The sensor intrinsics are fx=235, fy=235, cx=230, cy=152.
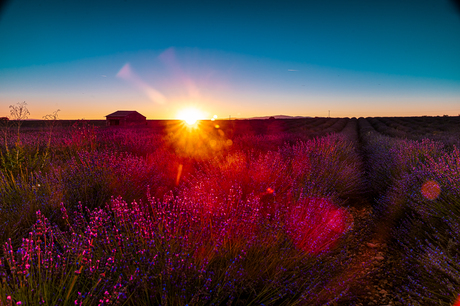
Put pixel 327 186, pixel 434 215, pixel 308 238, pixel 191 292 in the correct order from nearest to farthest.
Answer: pixel 191 292, pixel 308 238, pixel 434 215, pixel 327 186

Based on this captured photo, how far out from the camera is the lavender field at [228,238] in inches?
68.2

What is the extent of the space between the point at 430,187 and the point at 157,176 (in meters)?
4.44

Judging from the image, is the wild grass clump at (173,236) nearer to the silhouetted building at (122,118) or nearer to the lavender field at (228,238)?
the lavender field at (228,238)

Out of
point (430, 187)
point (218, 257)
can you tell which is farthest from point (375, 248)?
point (218, 257)

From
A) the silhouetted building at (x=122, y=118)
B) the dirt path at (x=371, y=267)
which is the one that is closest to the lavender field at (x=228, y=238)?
the dirt path at (x=371, y=267)

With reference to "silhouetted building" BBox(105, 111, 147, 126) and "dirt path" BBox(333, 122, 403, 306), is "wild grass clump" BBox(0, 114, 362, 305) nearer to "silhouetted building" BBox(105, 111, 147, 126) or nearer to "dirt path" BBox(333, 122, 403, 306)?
"dirt path" BBox(333, 122, 403, 306)

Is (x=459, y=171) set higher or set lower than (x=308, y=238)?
higher

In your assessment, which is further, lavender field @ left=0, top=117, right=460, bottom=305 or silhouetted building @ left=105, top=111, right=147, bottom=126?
silhouetted building @ left=105, top=111, right=147, bottom=126

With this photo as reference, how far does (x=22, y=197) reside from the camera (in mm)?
3295

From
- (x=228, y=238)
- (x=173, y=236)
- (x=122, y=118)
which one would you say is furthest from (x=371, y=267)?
(x=122, y=118)

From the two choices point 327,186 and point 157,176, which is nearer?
point 157,176

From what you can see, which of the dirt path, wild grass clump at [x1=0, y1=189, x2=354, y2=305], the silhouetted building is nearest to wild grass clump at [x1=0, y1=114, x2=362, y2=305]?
wild grass clump at [x1=0, y1=189, x2=354, y2=305]

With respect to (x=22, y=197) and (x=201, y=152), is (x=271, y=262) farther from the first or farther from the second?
(x=201, y=152)

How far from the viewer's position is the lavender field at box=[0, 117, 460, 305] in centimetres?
173
